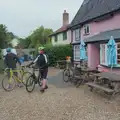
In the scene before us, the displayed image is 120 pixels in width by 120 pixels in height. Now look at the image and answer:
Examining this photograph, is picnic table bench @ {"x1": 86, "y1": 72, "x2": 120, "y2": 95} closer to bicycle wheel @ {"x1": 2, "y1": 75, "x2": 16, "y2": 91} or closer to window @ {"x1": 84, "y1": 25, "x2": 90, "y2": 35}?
bicycle wheel @ {"x1": 2, "y1": 75, "x2": 16, "y2": 91}

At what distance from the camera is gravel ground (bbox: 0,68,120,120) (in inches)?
276

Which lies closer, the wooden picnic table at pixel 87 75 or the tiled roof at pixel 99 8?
the wooden picnic table at pixel 87 75

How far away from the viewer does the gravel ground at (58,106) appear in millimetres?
7020

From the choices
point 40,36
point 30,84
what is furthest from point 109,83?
point 40,36

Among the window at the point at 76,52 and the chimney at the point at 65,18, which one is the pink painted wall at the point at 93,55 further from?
the chimney at the point at 65,18

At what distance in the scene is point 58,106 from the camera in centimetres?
815

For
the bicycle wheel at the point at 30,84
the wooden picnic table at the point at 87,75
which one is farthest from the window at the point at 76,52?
the bicycle wheel at the point at 30,84

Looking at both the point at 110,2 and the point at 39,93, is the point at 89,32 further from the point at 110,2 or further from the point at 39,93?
the point at 39,93

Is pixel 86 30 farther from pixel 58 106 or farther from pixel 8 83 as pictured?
pixel 58 106

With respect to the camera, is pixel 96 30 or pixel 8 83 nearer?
pixel 8 83

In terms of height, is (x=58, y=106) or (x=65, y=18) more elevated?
(x=65, y=18)

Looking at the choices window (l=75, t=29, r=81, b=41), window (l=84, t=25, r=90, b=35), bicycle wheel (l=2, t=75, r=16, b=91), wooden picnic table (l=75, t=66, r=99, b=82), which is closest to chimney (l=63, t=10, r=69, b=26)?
window (l=75, t=29, r=81, b=41)

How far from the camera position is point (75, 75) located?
13438 millimetres

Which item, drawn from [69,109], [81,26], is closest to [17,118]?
[69,109]
